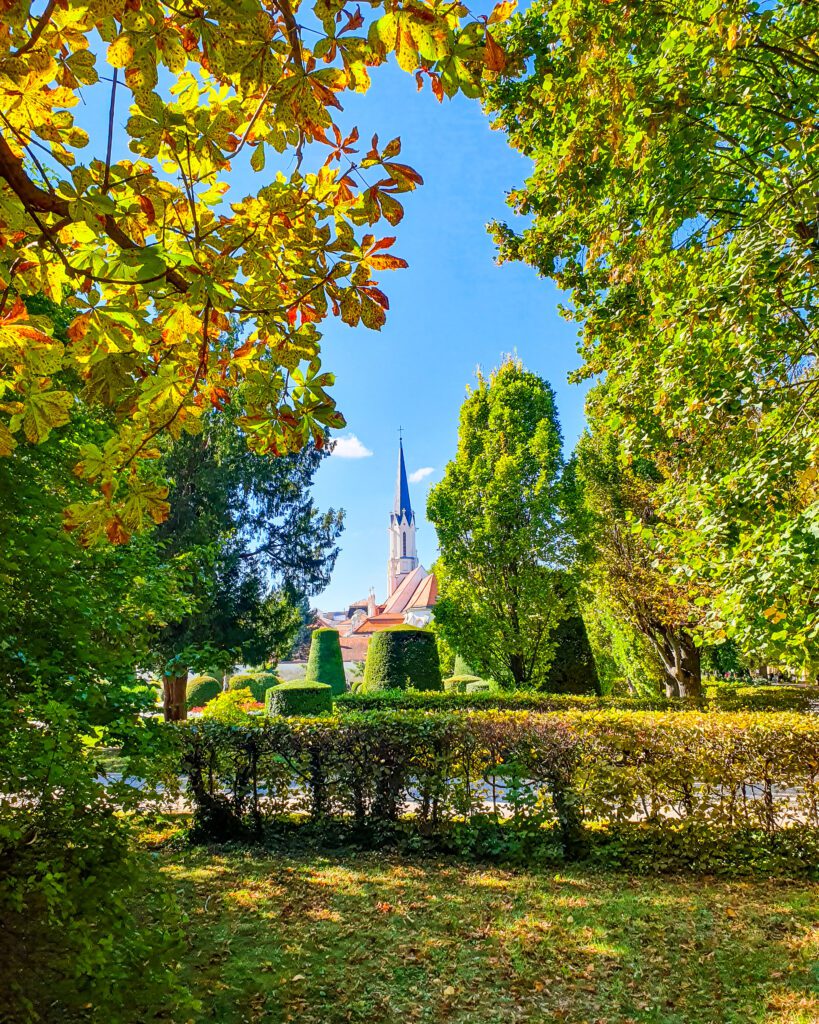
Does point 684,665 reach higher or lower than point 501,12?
lower

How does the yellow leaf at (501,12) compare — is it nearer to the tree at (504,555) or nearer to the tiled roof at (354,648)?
the tree at (504,555)

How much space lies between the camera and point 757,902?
4.66m

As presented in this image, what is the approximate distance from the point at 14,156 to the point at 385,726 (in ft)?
20.1

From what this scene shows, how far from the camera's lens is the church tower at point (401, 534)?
75.7 m

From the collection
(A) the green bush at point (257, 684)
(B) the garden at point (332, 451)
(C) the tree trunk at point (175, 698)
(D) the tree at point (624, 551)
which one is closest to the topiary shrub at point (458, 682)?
(D) the tree at point (624, 551)

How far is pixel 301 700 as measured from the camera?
11.9 m

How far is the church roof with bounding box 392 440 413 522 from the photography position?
7600cm

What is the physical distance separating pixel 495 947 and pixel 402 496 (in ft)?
241

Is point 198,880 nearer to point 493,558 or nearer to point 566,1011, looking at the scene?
point 566,1011

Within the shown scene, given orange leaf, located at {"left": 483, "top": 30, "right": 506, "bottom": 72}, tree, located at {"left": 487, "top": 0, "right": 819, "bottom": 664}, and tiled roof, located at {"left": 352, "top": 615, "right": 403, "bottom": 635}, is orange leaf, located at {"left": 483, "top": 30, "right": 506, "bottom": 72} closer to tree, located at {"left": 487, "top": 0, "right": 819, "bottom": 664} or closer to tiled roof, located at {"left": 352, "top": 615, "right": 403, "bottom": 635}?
tree, located at {"left": 487, "top": 0, "right": 819, "bottom": 664}

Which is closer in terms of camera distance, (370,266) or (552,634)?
(370,266)

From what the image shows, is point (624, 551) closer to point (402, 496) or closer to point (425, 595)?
point (425, 595)

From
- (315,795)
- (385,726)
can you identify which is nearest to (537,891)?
(385,726)

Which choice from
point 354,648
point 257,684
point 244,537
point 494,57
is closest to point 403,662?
point 244,537
